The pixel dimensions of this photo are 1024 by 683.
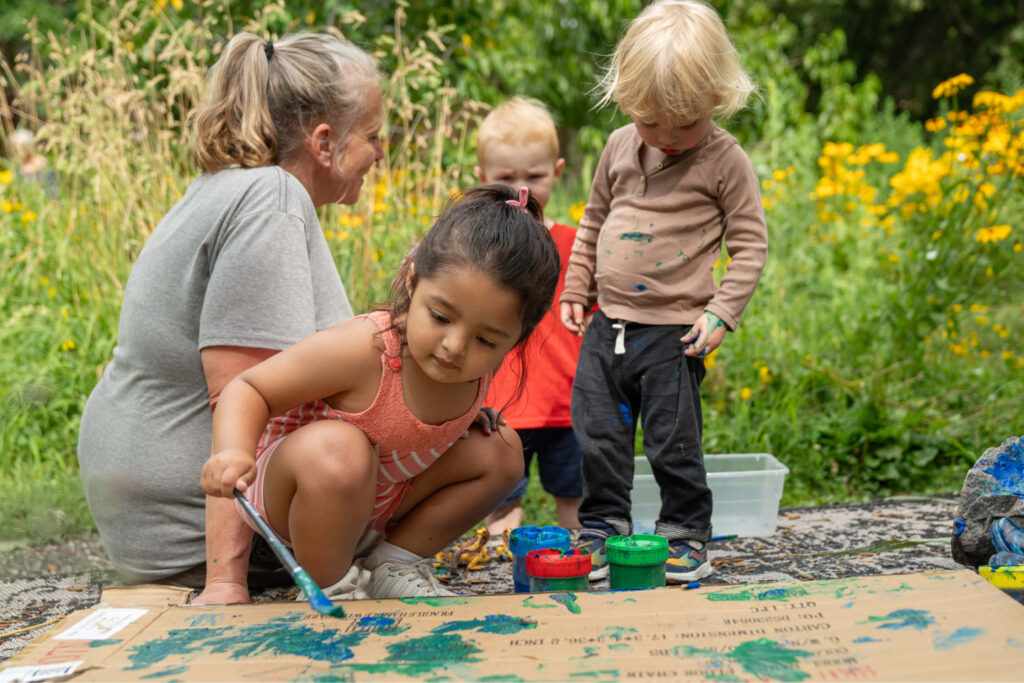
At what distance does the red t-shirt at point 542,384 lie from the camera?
263cm

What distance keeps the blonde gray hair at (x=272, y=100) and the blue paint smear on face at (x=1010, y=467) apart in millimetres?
1566

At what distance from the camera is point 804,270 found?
442 centimetres

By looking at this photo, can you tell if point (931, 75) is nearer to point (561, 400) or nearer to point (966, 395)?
point (966, 395)

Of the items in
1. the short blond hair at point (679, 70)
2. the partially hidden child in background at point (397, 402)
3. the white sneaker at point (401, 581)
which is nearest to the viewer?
the partially hidden child in background at point (397, 402)

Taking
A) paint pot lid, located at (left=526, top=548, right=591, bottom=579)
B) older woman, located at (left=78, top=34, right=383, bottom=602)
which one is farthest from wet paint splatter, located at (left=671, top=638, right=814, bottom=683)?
older woman, located at (left=78, top=34, right=383, bottom=602)

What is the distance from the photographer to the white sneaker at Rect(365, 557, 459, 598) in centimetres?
190

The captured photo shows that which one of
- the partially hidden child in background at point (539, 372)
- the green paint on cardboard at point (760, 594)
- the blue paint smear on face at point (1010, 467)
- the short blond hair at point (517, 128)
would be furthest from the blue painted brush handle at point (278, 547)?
the short blond hair at point (517, 128)

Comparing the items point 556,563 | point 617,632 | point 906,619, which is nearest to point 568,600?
point 617,632

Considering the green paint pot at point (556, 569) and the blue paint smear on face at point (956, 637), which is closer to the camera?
the blue paint smear on face at point (956, 637)

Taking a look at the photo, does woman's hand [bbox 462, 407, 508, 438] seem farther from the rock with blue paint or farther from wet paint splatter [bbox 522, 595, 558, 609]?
the rock with blue paint

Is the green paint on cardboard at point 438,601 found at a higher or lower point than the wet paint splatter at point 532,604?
lower

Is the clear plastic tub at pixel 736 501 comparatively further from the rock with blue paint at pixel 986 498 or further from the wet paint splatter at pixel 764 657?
the wet paint splatter at pixel 764 657

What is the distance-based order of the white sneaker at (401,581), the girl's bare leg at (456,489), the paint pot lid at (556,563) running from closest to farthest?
the paint pot lid at (556,563), the white sneaker at (401,581), the girl's bare leg at (456,489)

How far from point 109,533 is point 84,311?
5.73 feet
